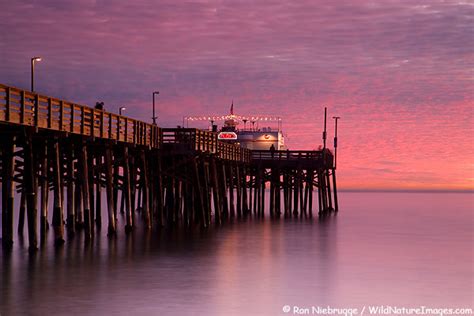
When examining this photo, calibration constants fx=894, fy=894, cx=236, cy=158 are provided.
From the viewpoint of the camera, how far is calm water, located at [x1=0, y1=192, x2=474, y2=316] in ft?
78.7

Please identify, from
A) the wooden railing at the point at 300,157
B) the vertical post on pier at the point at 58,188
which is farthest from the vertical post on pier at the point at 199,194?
the wooden railing at the point at 300,157

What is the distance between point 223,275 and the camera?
99.5 ft

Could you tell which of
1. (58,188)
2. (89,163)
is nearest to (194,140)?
(89,163)

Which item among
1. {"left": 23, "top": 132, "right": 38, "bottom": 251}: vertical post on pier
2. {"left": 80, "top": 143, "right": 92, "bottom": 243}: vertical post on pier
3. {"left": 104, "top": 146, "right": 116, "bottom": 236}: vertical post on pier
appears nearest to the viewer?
{"left": 23, "top": 132, "right": 38, "bottom": 251}: vertical post on pier

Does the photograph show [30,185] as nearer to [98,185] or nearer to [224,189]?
[98,185]

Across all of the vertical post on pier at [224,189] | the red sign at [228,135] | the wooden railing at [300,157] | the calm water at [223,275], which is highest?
the red sign at [228,135]

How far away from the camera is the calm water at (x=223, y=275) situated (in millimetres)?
23984

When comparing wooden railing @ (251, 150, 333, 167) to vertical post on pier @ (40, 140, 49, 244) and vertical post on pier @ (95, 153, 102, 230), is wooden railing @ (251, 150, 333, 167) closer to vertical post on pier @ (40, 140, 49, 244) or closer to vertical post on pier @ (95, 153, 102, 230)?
vertical post on pier @ (95, 153, 102, 230)

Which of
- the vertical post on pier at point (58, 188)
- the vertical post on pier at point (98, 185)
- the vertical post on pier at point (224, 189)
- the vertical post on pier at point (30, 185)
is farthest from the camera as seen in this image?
the vertical post on pier at point (224, 189)

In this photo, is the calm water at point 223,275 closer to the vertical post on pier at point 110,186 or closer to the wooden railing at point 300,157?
the vertical post on pier at point 110,186

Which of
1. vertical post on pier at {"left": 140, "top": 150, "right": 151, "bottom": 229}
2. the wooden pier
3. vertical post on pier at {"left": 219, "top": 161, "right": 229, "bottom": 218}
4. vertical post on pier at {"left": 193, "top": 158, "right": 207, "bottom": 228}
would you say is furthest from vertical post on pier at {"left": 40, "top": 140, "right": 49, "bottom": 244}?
vertical post on pier at {"left": 219, "top": 161, "right": 229, "bottom": 218}

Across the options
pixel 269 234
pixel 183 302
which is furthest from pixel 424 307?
pixel 269 234

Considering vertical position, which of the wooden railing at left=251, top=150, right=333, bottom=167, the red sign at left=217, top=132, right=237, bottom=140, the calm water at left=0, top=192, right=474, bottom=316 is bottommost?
the calm water at left=0, top=192, right=474, bottom=316

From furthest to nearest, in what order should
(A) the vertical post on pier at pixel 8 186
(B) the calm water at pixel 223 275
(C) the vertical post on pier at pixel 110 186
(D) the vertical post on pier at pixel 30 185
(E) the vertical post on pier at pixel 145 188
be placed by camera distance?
(E) the vertical post on pier at pixel 145 188 → (C) the vertical post on pier at pixel 110 186 → (A) the vertical post on pier at pixel 8 186 → (D) the vertical post on pier at pixel 30 185 → (B) the calm water at pixel 223 275
